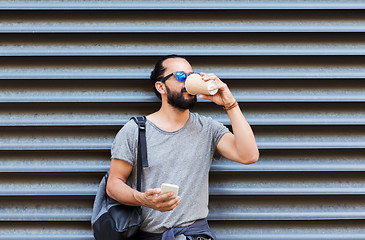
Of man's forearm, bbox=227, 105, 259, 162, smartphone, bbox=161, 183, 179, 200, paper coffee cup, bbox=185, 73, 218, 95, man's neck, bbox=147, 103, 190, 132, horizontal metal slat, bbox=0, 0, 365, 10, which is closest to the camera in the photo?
smartphone, bbox=161, 183, 179, 200

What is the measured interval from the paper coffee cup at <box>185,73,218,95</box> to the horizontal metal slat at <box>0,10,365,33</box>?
0.64 metres

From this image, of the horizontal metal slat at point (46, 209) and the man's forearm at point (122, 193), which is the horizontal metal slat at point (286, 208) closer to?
the man's forearm at point (122, 193)

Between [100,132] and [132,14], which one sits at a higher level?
[132,14]

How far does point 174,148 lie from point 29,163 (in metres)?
1.24

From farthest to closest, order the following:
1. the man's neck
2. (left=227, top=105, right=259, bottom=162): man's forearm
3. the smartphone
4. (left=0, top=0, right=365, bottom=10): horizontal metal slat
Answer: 1. (left=0, top=0, right=365, bottom=10): horizontal metal slat
2. the man's neck
3. (left=227, top=105, right=259, bottom=162): man's forearm
4. the smartphone

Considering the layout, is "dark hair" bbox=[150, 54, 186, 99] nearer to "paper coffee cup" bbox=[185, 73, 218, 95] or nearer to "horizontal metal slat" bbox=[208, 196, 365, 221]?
"paper coffee cup" bbox=[185, 73, 218, 95]

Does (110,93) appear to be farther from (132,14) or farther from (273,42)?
(273,42)

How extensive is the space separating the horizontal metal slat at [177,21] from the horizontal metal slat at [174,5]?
0.05 m

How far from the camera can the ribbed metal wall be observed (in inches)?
104

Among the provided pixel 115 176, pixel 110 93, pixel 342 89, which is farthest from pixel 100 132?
pixel 342 89

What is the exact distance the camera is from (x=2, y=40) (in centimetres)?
267

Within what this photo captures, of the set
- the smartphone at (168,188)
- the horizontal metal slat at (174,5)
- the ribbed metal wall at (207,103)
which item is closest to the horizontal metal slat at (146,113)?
the ribbed metal wall at (207,103)

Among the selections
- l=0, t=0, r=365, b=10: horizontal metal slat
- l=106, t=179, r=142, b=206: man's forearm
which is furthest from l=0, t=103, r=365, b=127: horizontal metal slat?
l=0, t=0, r=365, b=10: horizontal metal slat

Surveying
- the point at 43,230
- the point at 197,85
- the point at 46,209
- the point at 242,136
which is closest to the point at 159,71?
the point at 197,85
